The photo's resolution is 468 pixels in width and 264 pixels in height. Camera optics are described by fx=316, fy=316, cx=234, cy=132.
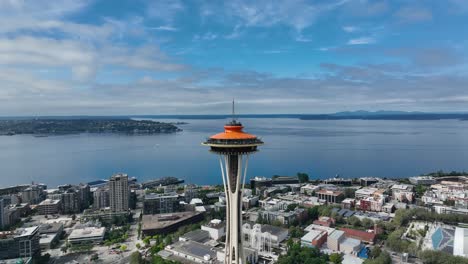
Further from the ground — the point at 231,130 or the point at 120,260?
the point at 231,130

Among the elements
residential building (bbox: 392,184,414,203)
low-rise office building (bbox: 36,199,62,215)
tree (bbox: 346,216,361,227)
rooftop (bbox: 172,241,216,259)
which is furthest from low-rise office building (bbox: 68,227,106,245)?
residential building (bbox: 392,184,414,203)

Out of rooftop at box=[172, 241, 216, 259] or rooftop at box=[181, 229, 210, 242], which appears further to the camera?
rooftop at box=[181, 229, 210, 242]

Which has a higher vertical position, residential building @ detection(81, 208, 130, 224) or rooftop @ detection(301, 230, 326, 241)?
rooftop @ detection(301, 230, 326, 241)

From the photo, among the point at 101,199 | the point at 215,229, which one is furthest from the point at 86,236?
the point at 215,229

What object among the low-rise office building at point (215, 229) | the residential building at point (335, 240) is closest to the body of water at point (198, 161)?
the low-rise office building at point (215, 229)

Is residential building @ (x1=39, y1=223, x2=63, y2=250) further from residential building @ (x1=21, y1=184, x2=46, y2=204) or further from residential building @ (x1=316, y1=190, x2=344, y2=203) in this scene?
residential building @ (x1=316, y1=190, x2=344, y2=203)

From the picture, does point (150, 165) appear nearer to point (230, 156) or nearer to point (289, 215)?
point (289, 215)

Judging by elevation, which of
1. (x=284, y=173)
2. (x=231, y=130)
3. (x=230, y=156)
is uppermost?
(x=231, y=130)

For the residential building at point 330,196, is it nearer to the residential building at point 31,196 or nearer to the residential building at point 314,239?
the residential building at point 314,239

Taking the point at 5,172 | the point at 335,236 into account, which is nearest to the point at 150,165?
the point at 5,172
